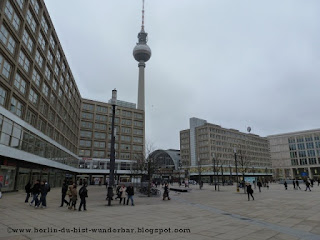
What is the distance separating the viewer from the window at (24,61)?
1089 inches

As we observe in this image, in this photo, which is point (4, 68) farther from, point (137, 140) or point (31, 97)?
point (137, 140)

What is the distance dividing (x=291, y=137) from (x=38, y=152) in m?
125

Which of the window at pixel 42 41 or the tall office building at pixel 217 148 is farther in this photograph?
the tall office building at pixel 217 148

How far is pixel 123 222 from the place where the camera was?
35.6 ft

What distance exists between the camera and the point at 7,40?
24.2m

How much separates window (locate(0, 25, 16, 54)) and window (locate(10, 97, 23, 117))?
536 cm

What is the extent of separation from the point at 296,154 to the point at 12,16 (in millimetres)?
131042

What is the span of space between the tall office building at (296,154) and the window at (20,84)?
384 feet

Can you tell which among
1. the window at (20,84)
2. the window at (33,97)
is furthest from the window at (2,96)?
the window at (33,97)

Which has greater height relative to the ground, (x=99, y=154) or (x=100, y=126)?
(x=100, y=126)

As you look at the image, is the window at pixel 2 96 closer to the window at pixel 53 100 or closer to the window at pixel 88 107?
the window at pixel 53 100

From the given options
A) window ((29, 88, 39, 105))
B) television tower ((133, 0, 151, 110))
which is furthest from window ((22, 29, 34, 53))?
television tower ((133, 0, 151, 110))

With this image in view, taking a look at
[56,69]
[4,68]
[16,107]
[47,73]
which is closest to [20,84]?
[16,107]

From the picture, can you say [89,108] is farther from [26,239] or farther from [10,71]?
[26,239]
